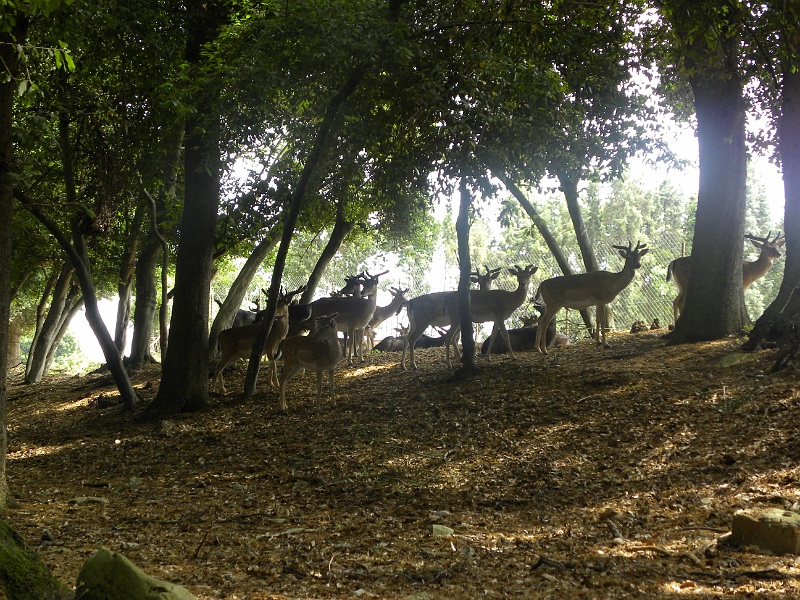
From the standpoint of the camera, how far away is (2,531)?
391 centimetres

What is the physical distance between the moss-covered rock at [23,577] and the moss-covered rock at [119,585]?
20 centimetres

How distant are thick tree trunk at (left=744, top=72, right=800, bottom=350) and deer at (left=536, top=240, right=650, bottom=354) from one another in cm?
358

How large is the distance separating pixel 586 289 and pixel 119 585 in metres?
10.4

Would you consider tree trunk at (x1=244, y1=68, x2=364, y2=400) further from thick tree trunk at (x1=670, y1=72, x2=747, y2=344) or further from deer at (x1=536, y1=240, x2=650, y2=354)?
thick tree trunk at (x1=670, y1=72, x2=747, y2=344)

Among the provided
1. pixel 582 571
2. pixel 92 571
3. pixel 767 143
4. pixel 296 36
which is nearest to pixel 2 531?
pixel 92 571

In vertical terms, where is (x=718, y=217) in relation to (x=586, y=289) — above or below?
above

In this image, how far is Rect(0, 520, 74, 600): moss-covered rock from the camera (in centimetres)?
359

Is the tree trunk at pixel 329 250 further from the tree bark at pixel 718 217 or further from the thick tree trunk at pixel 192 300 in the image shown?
the tree bark at pixel 718 217

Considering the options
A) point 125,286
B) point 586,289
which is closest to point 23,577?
point 586,289

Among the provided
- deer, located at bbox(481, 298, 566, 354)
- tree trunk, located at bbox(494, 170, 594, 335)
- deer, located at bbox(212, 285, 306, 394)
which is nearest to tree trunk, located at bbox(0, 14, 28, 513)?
deer, located at bbox(212, 285, 306, 394)

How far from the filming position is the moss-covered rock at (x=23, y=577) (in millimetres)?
3594

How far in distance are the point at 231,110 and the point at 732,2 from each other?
19.0 feet

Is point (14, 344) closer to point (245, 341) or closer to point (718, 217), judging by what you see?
point (245, 341)

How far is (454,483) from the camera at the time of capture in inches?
270
